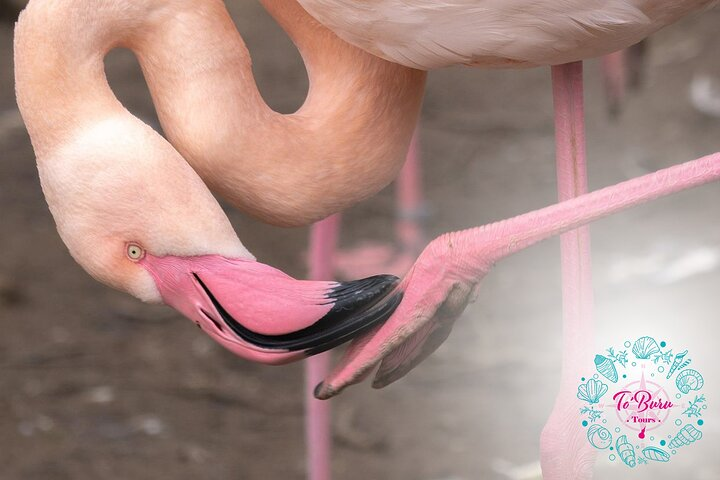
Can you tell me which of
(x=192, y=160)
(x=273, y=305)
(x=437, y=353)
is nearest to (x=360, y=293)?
(x=273, y=305)

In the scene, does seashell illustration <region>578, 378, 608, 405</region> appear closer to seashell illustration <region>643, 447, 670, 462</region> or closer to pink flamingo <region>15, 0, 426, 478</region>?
seashell illustration <region>643, 447, 670, 462</region>

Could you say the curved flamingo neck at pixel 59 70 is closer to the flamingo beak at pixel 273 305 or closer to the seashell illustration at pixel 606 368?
the flamingo beak at pixel 273 305

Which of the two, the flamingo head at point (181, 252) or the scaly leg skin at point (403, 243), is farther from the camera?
the scaly leg skin at point (403, 243)

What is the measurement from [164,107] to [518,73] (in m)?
3.80

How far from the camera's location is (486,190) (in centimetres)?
499

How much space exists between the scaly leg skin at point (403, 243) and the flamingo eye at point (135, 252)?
234 cm

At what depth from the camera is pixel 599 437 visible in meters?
2.24

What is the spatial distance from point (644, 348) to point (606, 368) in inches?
3.5

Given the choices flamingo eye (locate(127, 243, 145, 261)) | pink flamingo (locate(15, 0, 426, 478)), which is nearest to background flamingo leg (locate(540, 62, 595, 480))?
pink flamingo (locate(15, 0, 426, 478))

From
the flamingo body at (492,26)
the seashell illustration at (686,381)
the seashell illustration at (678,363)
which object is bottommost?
the seashell illustration at (686,381)

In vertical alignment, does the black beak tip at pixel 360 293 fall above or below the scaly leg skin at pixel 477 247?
below

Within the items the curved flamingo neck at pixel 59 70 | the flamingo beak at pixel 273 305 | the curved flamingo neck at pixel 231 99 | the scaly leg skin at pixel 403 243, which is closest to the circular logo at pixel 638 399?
the flamingo beak at pixel 273 305

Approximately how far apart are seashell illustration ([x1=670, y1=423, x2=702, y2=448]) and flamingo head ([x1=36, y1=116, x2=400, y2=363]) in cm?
69

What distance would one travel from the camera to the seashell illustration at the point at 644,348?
2191mm
